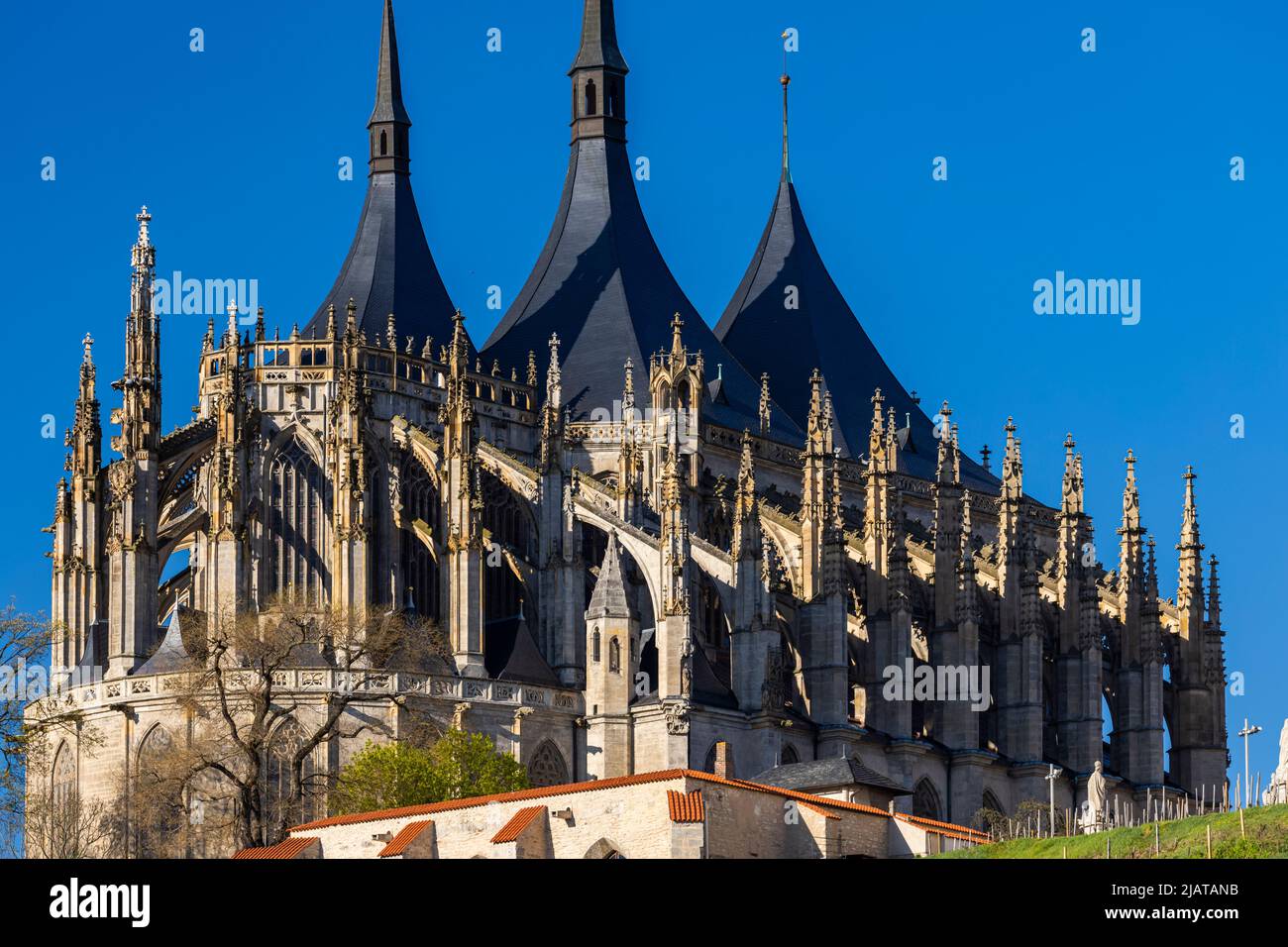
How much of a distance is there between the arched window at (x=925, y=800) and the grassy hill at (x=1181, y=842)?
93.7ft

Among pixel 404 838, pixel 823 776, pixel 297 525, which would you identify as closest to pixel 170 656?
pixel 297 525

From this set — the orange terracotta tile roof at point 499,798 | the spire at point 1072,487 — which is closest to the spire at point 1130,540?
the spire at point 1072,487

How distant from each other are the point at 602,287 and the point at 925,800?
71.3 ft

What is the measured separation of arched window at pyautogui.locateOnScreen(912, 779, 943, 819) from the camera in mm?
106938

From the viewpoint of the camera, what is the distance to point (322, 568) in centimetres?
10425

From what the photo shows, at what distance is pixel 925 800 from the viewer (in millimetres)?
107812

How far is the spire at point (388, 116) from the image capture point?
120562 mm

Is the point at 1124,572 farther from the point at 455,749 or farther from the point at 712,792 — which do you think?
the point at 712,792

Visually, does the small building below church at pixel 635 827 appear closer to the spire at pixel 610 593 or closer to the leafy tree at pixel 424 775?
the leafy tree at pixel 424 775

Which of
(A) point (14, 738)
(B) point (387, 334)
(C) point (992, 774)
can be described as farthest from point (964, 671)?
(A) point (14, 738)

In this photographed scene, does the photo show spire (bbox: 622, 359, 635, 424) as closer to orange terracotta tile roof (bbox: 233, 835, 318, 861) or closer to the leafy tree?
the leafy tree

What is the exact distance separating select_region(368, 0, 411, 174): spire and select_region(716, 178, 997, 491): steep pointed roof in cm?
1494

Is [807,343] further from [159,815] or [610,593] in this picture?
[159,815]
